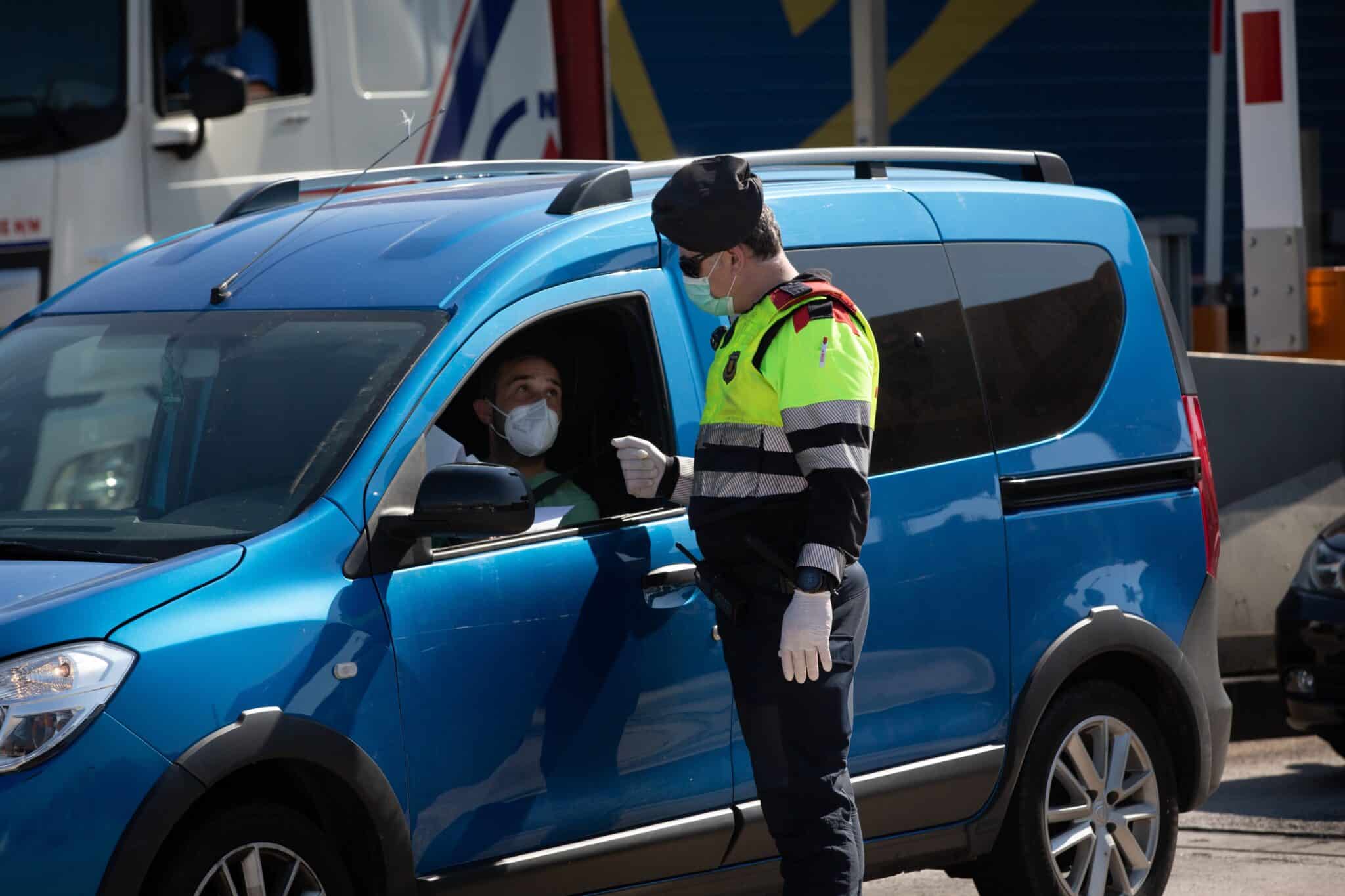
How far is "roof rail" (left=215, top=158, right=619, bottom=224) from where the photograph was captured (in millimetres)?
5234

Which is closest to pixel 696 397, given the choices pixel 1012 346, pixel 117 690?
pixel 1012 346

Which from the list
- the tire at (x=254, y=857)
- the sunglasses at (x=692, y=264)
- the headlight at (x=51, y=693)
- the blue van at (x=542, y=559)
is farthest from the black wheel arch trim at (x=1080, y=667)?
the headlight at (x=51, y=693)

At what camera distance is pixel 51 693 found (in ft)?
11.0

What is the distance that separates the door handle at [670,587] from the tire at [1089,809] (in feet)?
3.84

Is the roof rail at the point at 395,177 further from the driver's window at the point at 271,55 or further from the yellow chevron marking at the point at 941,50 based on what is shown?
the yellow chevron marking at the point at 941,50

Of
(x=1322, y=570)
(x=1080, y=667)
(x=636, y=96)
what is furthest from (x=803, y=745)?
(x=636, y=96)

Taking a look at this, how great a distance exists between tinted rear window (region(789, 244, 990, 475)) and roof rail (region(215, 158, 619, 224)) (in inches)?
29.4

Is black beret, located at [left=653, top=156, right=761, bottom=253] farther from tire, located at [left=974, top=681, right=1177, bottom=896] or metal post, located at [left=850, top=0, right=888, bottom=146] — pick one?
metal post, located at [left=850, top=0, right=888, bottom=146]

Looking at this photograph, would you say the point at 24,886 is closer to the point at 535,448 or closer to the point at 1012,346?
the point at 535,448

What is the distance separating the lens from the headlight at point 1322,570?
731cm

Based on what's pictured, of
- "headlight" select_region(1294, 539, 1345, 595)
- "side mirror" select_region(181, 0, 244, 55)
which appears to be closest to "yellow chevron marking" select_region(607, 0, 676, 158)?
"side mirror" select_region(181, 0, 244, 55)

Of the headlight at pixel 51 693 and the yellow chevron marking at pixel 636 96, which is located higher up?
the yellow chevron marking at pixel 636 96

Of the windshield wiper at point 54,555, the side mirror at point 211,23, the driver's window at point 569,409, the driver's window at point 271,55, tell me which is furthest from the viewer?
the driver's window at point 271,55

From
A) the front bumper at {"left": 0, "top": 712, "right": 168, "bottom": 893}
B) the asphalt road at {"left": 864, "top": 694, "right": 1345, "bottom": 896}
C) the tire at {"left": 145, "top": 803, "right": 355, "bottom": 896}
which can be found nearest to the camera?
the front bumper at {"left": 0, "top": 712, "right": 168, "bottom": 893}
